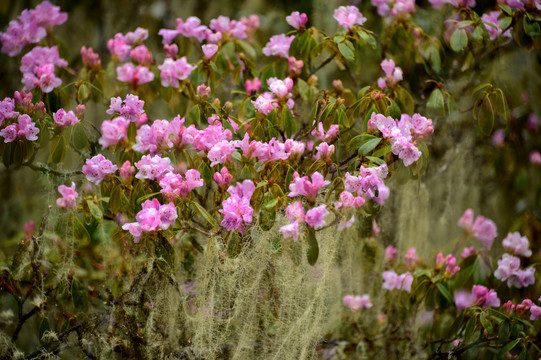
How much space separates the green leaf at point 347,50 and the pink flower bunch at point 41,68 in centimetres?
74

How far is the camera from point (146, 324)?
4.73 feet

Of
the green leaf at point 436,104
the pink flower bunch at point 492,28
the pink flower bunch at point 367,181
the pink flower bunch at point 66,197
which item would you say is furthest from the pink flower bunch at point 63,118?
the pink flower bunch at point 492,28

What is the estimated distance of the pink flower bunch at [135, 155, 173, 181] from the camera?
131 cm

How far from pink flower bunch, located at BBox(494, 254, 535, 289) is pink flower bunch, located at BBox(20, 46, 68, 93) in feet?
4.15

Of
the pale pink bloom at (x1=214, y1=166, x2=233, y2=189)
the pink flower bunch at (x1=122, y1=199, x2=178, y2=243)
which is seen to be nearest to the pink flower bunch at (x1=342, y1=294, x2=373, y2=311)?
the pale pink bloom at (x1=214, y1=166, x2=233, y2=189)

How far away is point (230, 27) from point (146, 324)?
868mm

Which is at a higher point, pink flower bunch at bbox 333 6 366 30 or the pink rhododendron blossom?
pink flower bunch at bbox 333 6 366 30

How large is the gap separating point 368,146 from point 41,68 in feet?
2.86

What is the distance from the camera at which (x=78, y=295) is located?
1.52 metres

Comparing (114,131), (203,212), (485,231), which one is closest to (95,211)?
(114,131)

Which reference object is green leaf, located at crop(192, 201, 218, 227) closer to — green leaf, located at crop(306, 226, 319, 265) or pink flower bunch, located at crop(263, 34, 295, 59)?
green leaf, located at crop(306, 226, 319, 265)

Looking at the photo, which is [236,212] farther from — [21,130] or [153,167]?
[21,130]

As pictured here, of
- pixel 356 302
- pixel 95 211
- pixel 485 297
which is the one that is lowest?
pixel 356 302

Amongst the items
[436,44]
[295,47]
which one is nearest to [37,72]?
[295,47]
